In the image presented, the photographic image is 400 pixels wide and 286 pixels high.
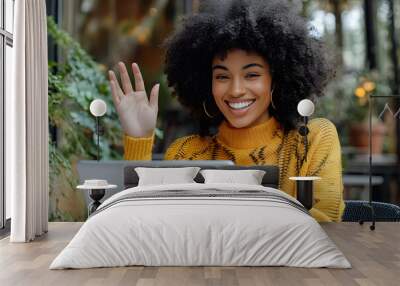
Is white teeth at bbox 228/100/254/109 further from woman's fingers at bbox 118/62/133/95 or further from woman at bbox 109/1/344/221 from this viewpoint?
woman's fingers at bbox 118/62/133/95

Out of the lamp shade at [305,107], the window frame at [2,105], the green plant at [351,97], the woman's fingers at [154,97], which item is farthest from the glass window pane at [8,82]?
the green plant at [351,97]

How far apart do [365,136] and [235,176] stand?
6.10 ft

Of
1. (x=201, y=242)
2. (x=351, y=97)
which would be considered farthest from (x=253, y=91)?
(x=201, y=242)

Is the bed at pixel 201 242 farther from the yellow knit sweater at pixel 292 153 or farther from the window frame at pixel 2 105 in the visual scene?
the yellow knit sweater at pixel 292 153

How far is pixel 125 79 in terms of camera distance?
6.57 m

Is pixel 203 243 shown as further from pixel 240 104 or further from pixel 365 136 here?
pixel 365 136

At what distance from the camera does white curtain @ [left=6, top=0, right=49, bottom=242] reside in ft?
16.9

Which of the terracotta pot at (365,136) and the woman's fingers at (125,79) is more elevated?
the woman's fingers at (125,79)

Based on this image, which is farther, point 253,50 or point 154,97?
point 154,97

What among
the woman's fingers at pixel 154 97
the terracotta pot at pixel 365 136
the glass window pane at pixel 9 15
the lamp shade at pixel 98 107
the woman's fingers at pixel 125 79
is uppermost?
the glass window pane at pixel 9 15

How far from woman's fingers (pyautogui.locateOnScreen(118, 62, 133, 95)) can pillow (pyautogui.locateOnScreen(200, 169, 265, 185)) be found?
1.32 m

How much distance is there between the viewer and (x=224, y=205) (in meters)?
4.25

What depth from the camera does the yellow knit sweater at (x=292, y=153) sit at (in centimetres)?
623

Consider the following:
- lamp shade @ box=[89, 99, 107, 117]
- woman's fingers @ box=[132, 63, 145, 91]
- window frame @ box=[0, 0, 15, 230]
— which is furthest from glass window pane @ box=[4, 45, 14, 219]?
woman's fingers @ box=[132, 63, 145, 91]
